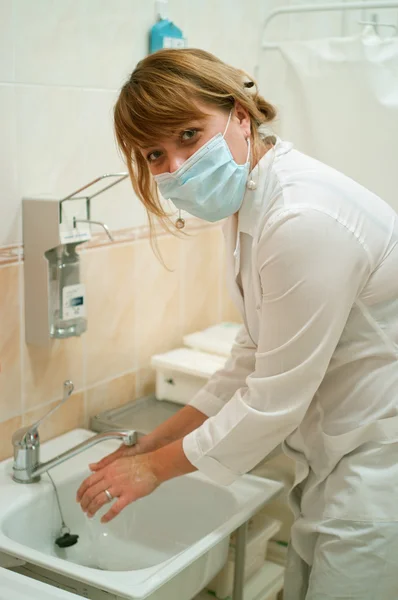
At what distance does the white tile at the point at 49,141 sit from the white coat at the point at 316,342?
497mm

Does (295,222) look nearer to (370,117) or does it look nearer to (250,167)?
(250,167)

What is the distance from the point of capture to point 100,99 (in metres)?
1.86

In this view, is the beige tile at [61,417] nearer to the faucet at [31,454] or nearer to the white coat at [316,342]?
the faucet at [31,454]

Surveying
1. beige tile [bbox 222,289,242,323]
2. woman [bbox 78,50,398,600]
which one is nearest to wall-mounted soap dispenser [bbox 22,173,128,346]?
woman [bbox 78,50,398,600]

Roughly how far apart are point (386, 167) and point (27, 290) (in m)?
1.01

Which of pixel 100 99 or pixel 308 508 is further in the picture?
pixel 100 99

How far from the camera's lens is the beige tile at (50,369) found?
5.78ft

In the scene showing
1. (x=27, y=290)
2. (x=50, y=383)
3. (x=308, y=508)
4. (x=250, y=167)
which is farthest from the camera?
(x=50, y=383)

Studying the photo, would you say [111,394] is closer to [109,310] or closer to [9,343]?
[109,310]

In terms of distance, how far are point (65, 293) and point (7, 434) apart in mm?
345

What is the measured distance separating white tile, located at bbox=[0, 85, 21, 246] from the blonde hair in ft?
1.25

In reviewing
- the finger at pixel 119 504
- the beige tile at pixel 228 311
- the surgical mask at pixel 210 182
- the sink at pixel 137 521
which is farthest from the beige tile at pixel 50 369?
the beige tile at pixel 228 311

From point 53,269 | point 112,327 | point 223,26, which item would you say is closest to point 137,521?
point 112,327

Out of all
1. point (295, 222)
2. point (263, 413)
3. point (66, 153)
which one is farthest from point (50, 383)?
point (295, 222)
